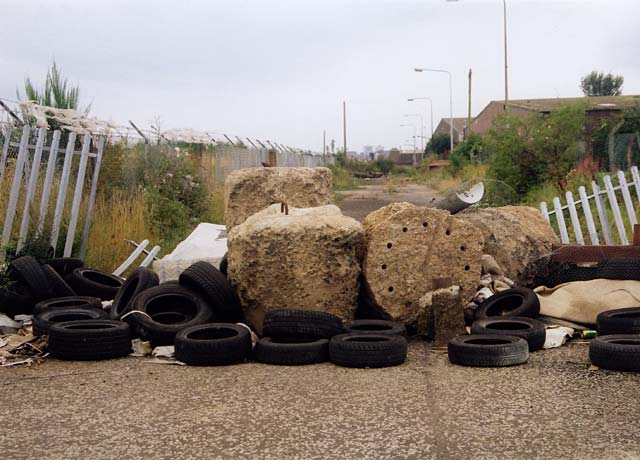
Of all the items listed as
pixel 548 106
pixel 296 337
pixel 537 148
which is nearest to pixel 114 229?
pixel 296 337

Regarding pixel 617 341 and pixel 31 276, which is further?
pixel 31 276

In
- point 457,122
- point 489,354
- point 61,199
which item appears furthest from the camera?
point 457,122

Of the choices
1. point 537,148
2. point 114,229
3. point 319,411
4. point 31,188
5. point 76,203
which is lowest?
point 319,411

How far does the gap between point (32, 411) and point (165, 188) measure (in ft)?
32.0

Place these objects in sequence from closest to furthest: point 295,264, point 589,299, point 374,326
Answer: point 374,326
point 295,264
point 589,299

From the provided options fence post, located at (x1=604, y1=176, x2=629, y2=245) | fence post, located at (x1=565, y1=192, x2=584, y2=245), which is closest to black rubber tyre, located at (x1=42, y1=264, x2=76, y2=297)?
fence post, located at (x1=565, y1=192, x2=584, y2=245)

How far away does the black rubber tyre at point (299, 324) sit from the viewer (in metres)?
6.50

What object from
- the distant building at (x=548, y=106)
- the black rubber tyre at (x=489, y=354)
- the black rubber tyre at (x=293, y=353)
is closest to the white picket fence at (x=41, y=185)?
the black rubber tyre at (x=293, y=353)

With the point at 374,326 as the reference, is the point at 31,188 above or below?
above

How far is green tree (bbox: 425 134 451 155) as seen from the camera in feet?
277

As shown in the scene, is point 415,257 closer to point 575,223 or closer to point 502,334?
point 502,334

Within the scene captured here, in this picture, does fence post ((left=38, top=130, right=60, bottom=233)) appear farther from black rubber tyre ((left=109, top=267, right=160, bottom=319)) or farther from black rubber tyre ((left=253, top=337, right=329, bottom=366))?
black rubber tyre ((left=253, top=337, right=329, bottom=366))

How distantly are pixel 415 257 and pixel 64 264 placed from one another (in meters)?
4.21

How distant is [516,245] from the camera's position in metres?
8.73
